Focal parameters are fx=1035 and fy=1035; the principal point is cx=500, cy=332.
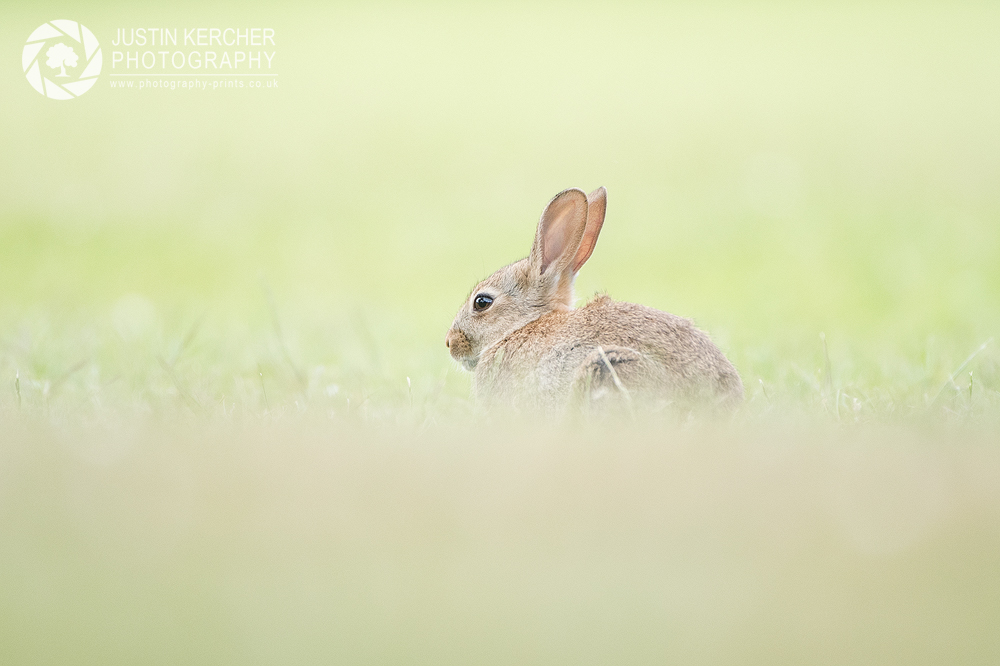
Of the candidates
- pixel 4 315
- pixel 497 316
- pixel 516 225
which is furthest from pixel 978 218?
pixel 4 315

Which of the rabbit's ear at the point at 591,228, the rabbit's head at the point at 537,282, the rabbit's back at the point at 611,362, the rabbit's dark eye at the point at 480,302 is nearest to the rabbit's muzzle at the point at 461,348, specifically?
the rabbit's head at the point at 537,282

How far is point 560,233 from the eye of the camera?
5.50 m

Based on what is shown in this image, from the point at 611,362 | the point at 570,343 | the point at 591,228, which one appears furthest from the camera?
the point at 591,228

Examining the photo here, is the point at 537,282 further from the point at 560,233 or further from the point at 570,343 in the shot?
the point at 570,343

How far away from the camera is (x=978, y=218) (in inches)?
443

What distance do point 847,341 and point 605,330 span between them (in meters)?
3.29

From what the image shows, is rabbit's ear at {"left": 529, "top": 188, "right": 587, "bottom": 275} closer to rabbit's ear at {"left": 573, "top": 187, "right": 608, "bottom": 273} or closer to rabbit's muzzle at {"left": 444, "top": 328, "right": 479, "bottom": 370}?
rabbit's ear at {"left": 573, "top": 187, "right": 608, "bottom": 273}

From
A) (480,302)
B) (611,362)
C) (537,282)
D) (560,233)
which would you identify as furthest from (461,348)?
(611,362)

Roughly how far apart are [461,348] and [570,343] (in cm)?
111

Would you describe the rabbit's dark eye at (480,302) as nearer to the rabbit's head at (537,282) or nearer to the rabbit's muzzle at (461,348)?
the rabbit's head at (537,282)

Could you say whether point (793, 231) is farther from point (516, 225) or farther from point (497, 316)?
point (497, 316)

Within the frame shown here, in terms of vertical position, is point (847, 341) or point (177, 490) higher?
point (847, 341)

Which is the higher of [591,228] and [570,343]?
[591,228]

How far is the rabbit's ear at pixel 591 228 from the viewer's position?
557cm
